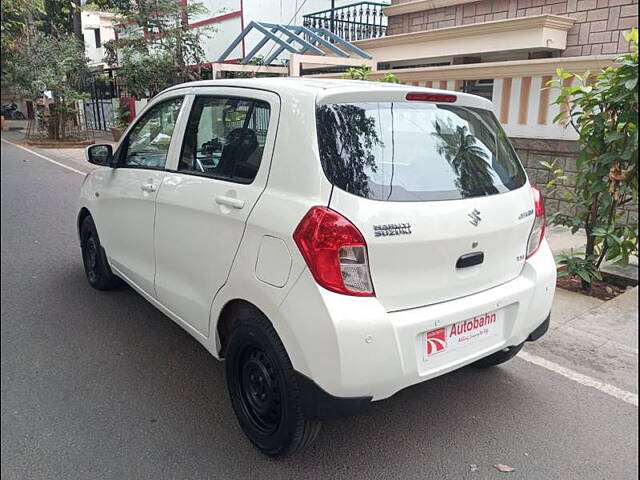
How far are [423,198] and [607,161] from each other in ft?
8.46

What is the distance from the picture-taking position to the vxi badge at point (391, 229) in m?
2.26

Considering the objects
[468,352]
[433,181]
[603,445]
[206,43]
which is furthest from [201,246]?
[206,43]

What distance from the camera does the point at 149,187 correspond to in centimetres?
341

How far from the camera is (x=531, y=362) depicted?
361 cm

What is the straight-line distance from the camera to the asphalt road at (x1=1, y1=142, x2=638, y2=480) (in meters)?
2.47

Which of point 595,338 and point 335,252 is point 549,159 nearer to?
point 595,338

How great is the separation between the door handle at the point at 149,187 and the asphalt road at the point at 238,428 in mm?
590

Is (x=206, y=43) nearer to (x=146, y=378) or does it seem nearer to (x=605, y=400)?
(x=146, y=378)

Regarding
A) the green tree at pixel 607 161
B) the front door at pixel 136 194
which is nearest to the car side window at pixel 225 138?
the front door at pixel 136 194

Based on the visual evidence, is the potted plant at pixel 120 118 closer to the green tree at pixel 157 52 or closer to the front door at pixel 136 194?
the green tree at pixel 157 52

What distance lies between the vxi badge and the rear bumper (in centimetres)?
28

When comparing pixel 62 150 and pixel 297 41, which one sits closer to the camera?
pixel 62 150

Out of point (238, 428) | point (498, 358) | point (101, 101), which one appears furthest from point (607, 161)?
point (101, 101)

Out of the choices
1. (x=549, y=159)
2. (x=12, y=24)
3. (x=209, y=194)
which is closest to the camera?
(x=12, y=24)
